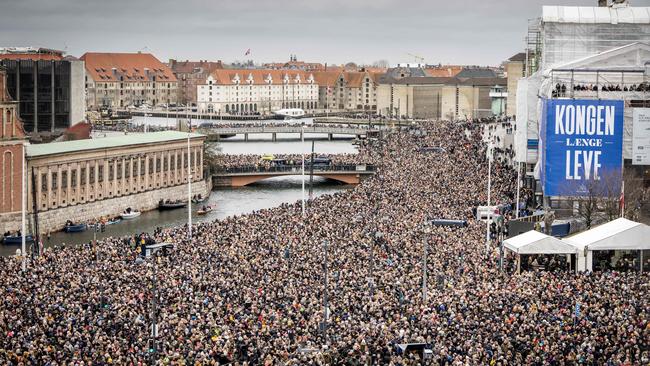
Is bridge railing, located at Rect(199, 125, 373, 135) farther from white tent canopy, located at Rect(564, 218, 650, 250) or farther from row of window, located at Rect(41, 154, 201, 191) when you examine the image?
white tent canopy, located at Rect(564, 218, 650, 250)

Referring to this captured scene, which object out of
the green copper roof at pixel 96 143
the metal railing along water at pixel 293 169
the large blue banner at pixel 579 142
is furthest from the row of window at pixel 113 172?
the large blue banner at pixel 579 142

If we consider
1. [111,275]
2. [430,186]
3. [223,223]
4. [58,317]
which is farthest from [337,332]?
[430,186]

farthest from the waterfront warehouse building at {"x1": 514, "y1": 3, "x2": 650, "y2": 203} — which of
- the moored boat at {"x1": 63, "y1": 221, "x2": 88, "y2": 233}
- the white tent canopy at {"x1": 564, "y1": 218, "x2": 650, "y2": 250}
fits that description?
the moored boat at {"x1": 63, "y1": 221, "x2": 88, "y2": 233}

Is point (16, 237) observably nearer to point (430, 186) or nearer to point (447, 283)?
point (430, 186)

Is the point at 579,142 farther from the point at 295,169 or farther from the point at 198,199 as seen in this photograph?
the point at 295,169

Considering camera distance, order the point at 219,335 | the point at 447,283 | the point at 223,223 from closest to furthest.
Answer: the point at 219,335
the point at 447,283
the point at 223,223

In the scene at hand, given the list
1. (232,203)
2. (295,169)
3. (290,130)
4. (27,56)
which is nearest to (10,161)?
(232,203)
